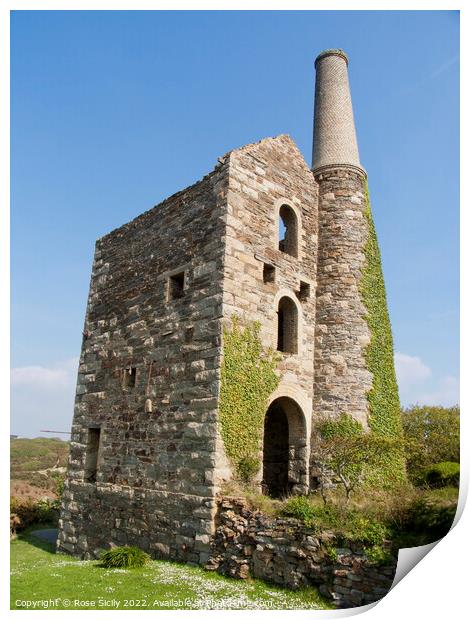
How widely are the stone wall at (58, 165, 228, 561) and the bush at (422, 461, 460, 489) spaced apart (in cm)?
494

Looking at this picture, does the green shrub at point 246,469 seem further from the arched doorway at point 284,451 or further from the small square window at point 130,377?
the small square window at point 130,377

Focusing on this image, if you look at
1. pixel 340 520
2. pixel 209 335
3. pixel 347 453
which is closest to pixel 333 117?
pixel 209 335

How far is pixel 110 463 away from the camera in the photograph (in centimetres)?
1270

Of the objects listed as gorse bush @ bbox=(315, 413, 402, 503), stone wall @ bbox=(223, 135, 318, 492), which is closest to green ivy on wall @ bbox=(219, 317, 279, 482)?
stone wall @ bbox=(223, 135, 318, 492)

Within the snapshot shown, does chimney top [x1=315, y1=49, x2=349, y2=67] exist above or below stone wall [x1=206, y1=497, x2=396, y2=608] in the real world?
above

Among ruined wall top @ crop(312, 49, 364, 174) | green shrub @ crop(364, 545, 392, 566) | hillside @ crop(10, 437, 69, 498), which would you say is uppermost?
ruined wall top @ crop(312, 49, 364, 174)

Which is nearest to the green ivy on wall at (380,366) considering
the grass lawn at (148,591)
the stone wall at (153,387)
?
the stone wall at (153,387)

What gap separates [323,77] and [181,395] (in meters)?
10.7

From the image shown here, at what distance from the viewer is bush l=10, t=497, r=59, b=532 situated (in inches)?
668

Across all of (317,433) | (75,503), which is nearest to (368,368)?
(317,433)

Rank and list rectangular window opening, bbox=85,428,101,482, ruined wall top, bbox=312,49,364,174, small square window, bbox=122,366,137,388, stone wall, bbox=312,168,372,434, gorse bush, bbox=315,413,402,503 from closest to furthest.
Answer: gorse bush, bbox=315,413,402,503, stone wall, bbox=312,168,372,434, small square window, bbox=122,366,137,388, rectangular window opening, bbox=85,428,101,482, ruined wall top, bbox=312,49,364,174

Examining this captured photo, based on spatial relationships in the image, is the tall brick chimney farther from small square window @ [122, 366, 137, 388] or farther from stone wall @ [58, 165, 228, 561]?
small square window @ [122, 366, 137, 388]

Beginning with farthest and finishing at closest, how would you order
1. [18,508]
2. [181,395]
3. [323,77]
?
[18,508] → [323,77] → [181,395]

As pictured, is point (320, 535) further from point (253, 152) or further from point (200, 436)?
point (253, 152)
